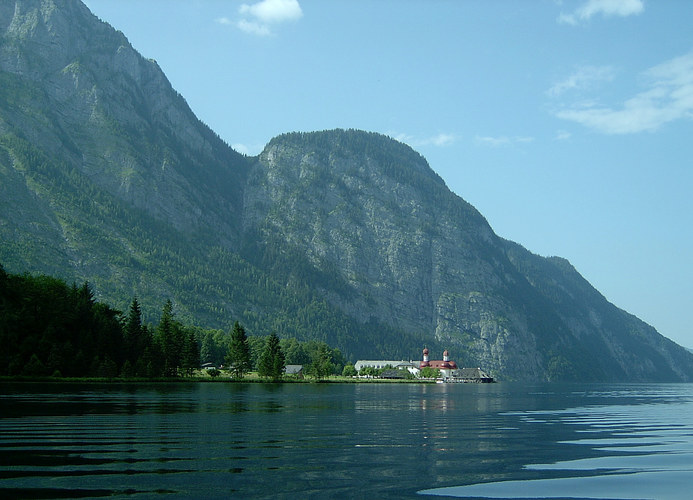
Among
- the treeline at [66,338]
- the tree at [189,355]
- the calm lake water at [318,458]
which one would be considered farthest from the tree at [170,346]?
the calm lake water at [318,458]

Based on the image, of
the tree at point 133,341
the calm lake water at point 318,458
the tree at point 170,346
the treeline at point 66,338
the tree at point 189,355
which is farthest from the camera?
the tree at point 189,355

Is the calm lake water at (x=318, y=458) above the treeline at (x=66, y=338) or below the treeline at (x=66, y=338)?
below

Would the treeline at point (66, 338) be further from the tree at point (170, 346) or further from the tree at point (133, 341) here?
Answer: the tree at point (170, 346)

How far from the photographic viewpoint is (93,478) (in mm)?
28609

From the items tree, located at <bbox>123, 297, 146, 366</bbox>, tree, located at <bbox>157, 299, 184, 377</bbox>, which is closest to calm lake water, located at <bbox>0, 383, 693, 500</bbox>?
tree, located at <bbox>123, 297, 146, 366</bbox>

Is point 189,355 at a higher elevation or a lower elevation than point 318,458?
higher

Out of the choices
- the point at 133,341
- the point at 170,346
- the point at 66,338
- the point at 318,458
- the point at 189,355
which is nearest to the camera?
the point at 318,458

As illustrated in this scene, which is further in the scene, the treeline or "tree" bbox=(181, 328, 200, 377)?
"tree" bbox=(181, 328, 200, 377)

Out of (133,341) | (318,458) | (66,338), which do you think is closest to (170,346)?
(133,341)

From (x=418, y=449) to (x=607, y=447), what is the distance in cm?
1492

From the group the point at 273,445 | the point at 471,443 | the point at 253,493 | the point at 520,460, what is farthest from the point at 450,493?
the point at 471,443

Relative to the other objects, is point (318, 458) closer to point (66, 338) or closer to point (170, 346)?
point (66, 338)

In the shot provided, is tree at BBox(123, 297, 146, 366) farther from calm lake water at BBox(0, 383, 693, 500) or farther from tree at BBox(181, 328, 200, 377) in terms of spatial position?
calm lake water at BBox(0, 383, 693, 500)

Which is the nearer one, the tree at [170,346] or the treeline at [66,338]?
the treeline at [66,338]
